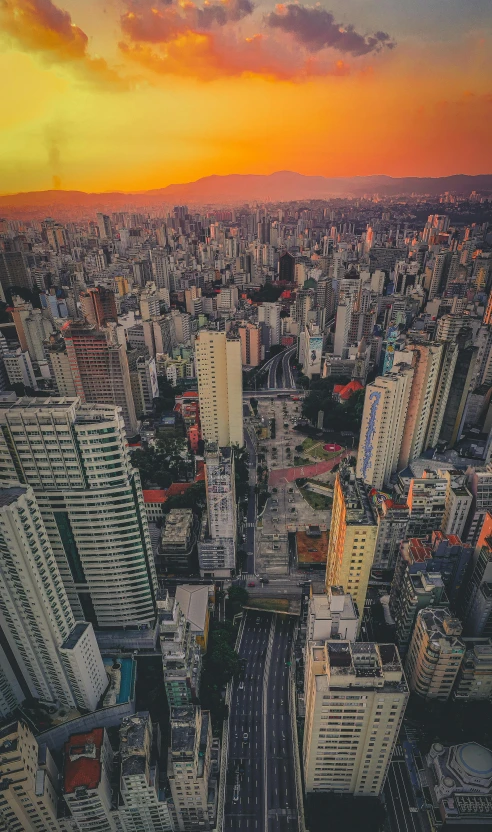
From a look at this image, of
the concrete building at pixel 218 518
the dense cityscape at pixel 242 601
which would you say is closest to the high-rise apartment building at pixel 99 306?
the dense cityscape at pixel 242 601

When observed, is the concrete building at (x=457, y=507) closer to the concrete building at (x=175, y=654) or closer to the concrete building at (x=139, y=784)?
the concrete building at (x=175, y=654)

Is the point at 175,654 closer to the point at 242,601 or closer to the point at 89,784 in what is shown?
the point at 89,784

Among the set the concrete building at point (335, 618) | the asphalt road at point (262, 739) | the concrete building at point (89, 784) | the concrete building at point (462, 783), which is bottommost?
the asphalt road at point (262, 739)

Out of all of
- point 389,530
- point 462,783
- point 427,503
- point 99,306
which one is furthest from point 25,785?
point 99,306

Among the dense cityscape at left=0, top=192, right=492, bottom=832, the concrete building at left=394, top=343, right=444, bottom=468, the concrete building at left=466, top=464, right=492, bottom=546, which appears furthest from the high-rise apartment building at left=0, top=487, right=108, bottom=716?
the concrete building at left=394, top=343, right=444, bottom=468

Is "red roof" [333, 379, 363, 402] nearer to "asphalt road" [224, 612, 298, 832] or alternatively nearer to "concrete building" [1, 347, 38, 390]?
"asphalt road" [224, 612, 298, 832]

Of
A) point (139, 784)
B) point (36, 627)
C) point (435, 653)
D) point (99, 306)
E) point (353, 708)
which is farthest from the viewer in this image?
point (99, 306)
